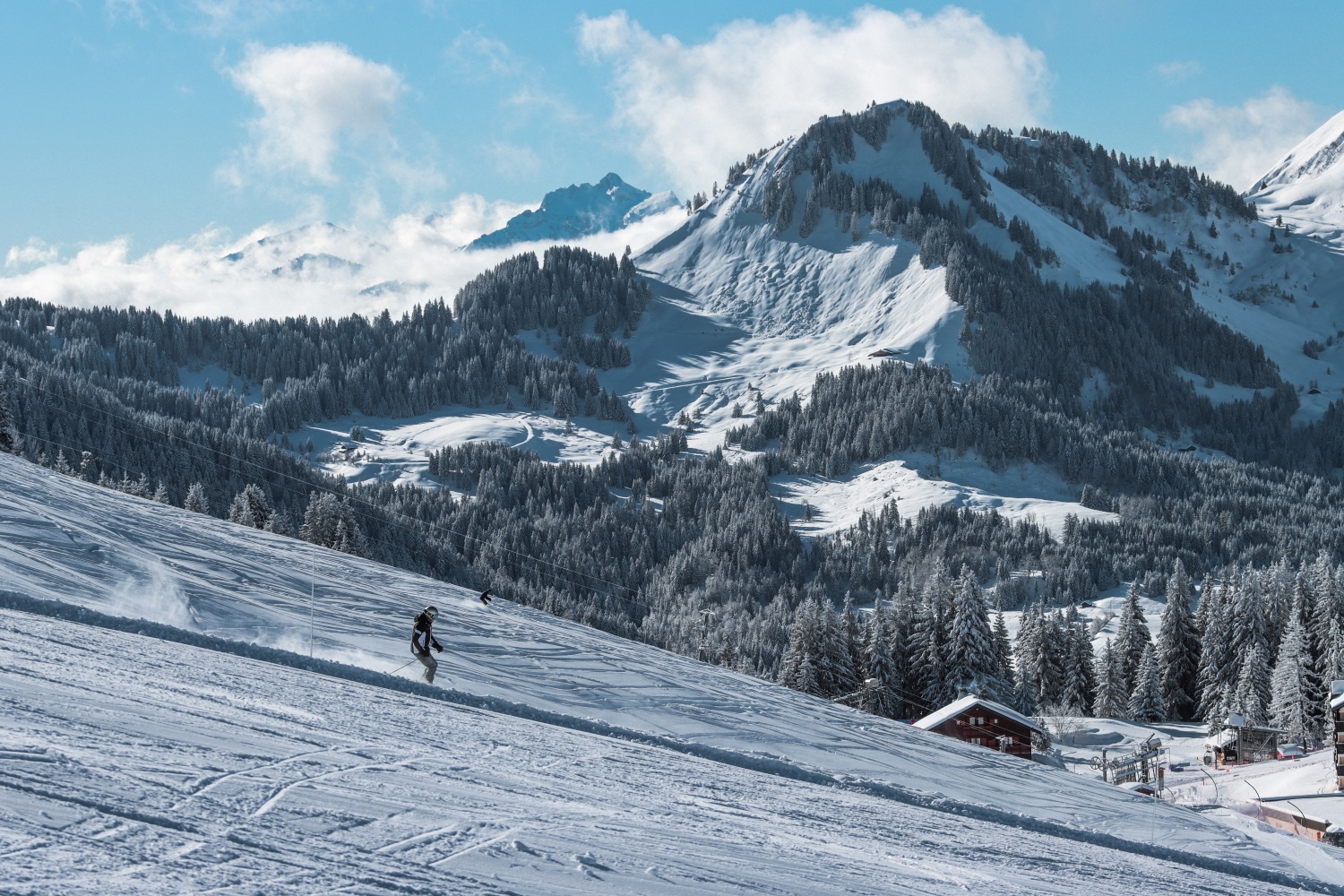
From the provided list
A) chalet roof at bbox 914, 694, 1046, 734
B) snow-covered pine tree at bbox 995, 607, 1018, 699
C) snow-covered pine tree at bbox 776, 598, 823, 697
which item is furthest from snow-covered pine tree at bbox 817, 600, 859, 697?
chalet roof at bbox 914, 694, 1046, 734

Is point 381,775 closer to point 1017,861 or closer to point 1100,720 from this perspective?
point 1017,861

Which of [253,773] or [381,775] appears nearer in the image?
[253,773]

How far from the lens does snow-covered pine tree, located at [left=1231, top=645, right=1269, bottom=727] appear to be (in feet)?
226

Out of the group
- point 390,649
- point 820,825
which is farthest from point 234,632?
point 820,825

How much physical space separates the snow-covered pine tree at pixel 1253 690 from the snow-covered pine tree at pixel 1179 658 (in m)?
8.05

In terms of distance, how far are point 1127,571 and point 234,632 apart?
13481cm

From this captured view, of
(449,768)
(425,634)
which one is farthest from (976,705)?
(449,768)

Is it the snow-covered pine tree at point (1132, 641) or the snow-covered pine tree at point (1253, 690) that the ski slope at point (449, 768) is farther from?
the snow-covered pine tree at point (1132, 641)

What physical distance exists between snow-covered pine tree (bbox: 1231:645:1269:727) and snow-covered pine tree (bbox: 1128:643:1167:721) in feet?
19.5

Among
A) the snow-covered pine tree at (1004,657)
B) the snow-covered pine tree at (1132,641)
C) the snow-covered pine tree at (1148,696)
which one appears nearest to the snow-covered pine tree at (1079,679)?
the snow-covered pine tree at (1132,641)

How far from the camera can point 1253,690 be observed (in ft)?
229

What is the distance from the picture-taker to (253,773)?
11055mm

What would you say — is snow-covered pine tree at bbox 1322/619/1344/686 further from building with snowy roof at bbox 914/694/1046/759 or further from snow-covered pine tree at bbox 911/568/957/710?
building with snowy roof at bbox 914/694/1046/759

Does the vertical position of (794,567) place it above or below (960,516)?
below
